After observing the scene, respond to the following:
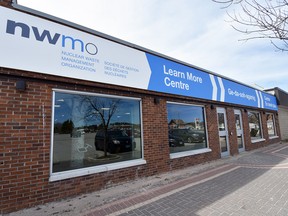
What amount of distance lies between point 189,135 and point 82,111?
4953mm

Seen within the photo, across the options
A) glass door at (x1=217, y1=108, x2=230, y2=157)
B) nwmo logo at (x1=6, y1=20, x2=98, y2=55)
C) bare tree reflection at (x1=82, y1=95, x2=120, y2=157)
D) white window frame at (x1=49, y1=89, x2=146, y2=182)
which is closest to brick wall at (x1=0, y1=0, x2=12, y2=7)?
nwmo logo at (x1=6, y1=20, x2=98, y2=55)

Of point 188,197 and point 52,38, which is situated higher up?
point 52,38

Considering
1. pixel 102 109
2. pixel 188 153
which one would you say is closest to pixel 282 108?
pixel 188 153

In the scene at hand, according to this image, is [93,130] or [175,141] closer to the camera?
[93,130]

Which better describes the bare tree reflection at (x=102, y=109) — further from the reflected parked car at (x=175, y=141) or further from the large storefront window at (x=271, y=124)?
the large storefront window at (x=271, y=124)

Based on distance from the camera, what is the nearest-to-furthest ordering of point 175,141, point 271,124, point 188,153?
point 175,141 < point 188,153 < point 271,124

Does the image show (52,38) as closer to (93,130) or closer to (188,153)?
(93,130)

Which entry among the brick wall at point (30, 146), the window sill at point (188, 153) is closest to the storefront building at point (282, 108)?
the window sill at point (188, 153)

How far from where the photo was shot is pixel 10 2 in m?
3.95

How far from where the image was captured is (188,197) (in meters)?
4.31

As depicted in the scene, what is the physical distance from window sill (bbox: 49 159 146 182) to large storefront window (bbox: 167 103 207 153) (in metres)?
1.91

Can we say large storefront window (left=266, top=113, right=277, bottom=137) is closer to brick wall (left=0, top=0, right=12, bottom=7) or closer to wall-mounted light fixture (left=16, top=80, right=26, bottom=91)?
wall-mounted light fixture (left=16, top=80, right=26, bottom=91)

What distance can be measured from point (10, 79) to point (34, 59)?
648 millimetres

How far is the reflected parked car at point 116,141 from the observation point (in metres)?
5.27
